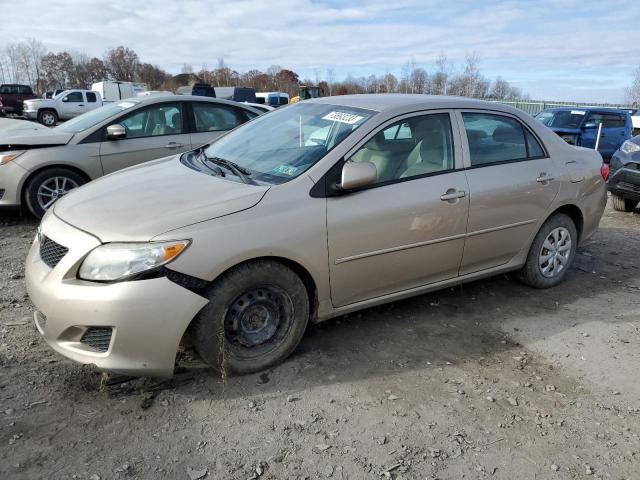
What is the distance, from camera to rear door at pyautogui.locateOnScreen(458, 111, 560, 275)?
3.90 meters

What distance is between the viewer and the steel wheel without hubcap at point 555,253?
4.55m

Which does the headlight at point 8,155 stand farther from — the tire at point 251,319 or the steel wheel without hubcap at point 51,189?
the tire at point 251,319

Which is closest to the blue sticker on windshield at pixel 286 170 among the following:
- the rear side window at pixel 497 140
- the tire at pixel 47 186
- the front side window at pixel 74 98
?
the rear side window at pixel 497 140

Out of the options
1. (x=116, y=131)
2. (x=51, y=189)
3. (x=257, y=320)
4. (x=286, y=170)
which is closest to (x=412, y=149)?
(x=286, y=170)

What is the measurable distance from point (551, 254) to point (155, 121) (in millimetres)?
5106

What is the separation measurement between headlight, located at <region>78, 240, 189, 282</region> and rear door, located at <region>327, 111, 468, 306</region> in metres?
1.01

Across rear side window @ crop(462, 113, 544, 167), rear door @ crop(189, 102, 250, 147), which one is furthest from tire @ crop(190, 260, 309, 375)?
rear door @ crop(189, 102, 250, 147)

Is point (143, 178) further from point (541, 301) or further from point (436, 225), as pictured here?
point (541, 301)

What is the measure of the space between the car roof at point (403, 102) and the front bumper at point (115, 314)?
1.97 metres

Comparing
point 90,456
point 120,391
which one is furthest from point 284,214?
point 90,456

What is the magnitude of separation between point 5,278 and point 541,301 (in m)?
4.78

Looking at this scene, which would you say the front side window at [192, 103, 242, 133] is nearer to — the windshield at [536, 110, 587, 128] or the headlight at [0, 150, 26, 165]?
the headlight at [0, 150, 26, 165]

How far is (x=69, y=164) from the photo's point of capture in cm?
623

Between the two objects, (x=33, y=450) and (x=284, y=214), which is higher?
(x=284, y=214)
